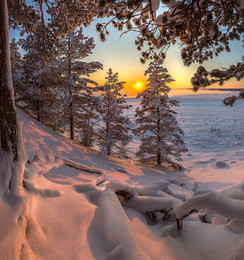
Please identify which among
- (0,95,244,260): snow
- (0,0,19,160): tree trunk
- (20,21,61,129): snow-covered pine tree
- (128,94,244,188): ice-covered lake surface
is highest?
(20,21,61,129): snow-covered pine tree

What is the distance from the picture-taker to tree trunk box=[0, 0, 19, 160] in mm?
2295

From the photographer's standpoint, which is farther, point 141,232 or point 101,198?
point 101,198

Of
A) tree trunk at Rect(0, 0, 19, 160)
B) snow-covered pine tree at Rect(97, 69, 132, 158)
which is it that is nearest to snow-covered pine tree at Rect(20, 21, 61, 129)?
snow-covered pine tree at Rect(97, 69, 132, 158)

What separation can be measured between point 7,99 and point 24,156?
0.96 meters

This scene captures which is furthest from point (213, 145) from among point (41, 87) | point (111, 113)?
point (41, 87)

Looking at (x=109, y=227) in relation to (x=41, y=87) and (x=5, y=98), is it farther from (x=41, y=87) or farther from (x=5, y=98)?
(x=41, y=87)

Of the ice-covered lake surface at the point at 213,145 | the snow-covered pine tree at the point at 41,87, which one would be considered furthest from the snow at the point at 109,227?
the ice-covered lake surface at the point at 213,145

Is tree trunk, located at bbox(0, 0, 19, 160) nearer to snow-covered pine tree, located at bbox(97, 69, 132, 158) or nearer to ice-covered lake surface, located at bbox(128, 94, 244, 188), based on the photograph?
snow-covered pine tree, located at bbox(97, 69, 132, 158)

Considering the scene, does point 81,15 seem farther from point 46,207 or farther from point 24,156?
point 46,207

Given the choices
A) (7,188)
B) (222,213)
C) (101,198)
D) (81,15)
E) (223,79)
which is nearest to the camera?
(222,213)

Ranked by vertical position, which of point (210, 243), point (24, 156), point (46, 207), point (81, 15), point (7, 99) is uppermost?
point (81, 15)

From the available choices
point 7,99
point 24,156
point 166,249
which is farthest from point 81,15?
point 166,249

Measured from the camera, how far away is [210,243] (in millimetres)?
2023

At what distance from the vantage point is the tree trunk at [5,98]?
2.29 metres
